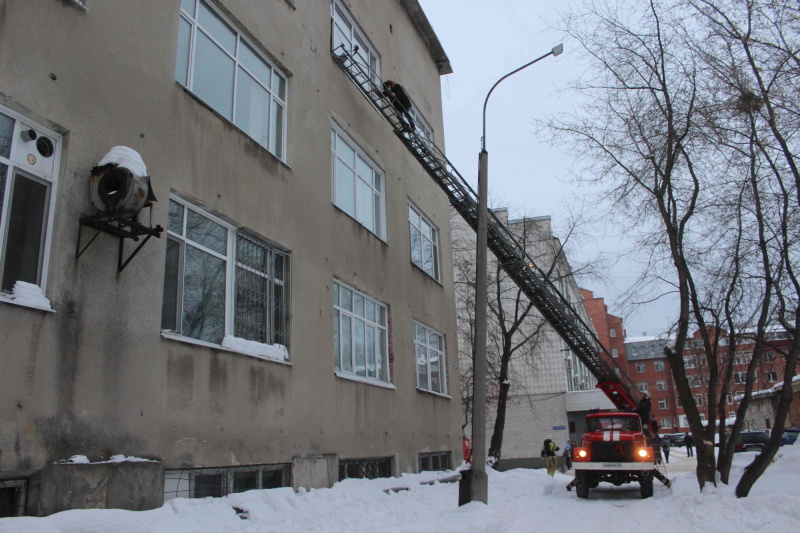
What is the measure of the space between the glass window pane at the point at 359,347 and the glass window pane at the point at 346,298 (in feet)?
1.27

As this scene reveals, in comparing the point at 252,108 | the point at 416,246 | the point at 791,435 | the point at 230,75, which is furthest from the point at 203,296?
the point at 791,435

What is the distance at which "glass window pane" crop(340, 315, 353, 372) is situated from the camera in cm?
1327

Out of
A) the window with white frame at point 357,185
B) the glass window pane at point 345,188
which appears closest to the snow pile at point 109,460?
the window with white frame at point 357,185

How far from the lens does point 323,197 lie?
43.0 ft

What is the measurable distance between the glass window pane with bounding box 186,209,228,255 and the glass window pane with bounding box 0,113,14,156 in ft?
8.87

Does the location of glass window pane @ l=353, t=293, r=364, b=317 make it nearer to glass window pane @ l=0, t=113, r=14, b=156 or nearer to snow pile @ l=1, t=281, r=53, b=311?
snow pile @ l=1, t=281, r=53, b=311

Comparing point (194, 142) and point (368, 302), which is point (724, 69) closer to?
point (368, 302)

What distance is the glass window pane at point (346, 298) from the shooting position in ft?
44.3

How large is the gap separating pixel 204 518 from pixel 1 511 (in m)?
2.14

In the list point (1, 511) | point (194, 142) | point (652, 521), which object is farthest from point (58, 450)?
point (652, 521)

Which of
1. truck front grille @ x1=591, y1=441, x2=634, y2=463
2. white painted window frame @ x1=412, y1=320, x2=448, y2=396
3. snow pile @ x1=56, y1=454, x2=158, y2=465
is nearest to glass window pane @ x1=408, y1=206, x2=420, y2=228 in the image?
white painted window frame @ x1=412, y1=320, x2=448, y2=396

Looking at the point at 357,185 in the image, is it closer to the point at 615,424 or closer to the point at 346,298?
the point at 346,298

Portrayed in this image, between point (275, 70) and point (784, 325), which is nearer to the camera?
point (275, 70)

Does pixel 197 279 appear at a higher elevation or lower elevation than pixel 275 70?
lower
